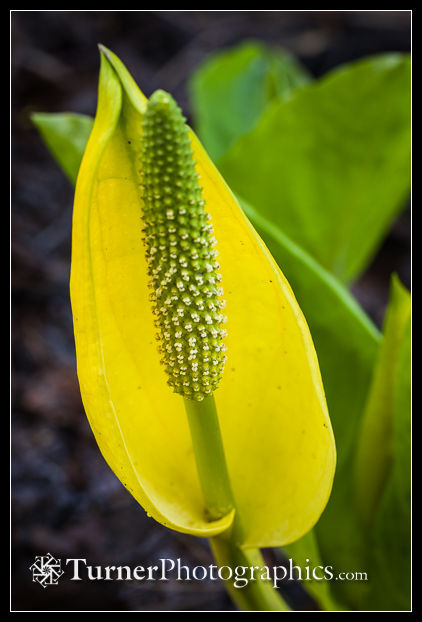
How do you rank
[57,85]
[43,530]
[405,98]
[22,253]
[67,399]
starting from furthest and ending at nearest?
[57,85], [22,253], [67,399], [43,530], [405,98]

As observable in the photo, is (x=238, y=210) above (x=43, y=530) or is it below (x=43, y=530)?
above

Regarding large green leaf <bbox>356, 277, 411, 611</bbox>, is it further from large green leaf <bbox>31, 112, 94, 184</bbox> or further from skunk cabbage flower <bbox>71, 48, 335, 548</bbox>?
large green leaf <bbox>31, 112, 94, 184</bbox>

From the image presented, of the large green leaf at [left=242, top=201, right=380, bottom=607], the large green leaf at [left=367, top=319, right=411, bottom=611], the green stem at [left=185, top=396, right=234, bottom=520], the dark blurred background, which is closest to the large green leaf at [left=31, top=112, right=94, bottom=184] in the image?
the large green leaf at [left=242, top=201, right=380, bottom=607]

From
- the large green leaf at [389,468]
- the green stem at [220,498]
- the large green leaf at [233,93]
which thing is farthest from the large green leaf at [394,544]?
the large green leaf at [233,93]

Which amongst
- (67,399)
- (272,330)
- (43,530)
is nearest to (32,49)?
(67,399)

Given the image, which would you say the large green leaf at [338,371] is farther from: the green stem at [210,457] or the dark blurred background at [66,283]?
the dark blurred background at [66,283]

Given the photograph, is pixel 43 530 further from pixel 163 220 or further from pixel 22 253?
pixel 163 220

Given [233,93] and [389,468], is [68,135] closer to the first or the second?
[389,468]

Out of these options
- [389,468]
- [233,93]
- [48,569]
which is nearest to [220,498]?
[389,468]
